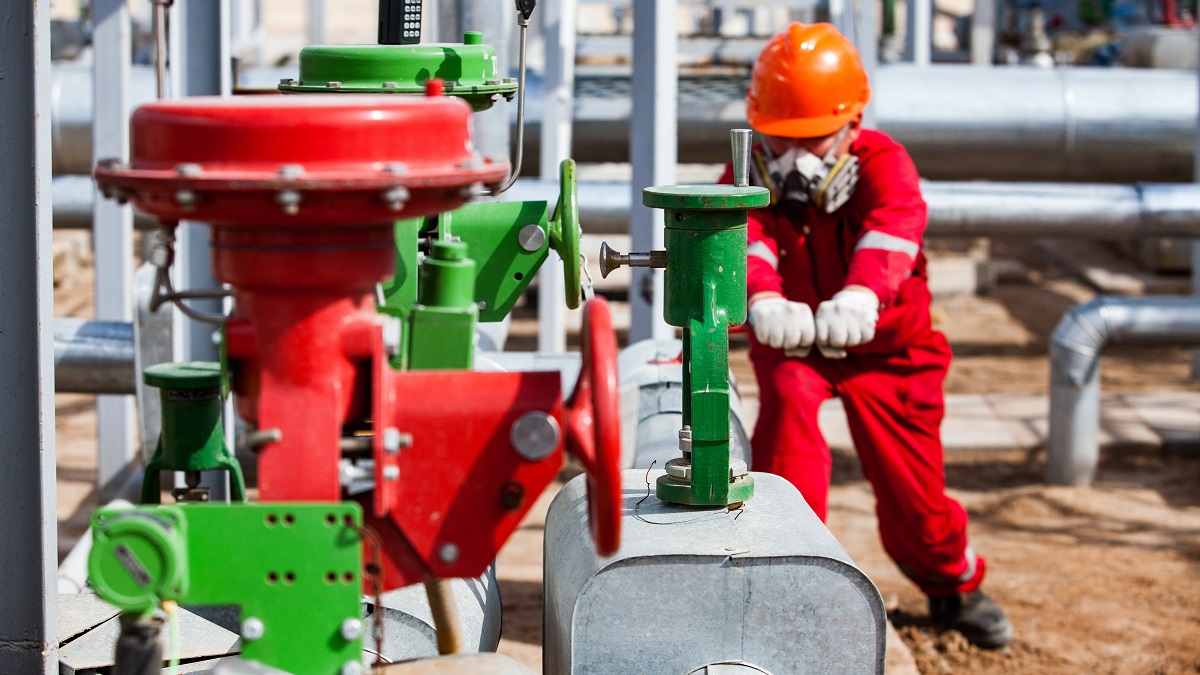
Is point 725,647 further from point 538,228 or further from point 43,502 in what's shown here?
point 43,502

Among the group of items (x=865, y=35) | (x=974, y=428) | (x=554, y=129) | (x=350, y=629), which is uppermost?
(x=865, y=35)

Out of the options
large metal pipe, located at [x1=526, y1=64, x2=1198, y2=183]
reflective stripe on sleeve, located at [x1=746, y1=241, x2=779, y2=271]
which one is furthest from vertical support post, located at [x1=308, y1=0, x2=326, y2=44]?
reflective stripe on sleeve, located at [x1=746, y1=241, x2=779, y2=271]

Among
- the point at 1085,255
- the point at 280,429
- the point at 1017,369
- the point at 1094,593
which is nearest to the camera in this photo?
the point at 280,429

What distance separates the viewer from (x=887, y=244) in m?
3.06

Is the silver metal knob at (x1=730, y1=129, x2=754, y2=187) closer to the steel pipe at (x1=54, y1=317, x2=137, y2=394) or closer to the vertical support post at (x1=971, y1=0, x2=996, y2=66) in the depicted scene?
the steel pipe at (x1=54, y1=317, x2=137, y2=394)

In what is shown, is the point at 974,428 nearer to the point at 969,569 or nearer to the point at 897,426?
the point at 969,569

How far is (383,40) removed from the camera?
93.2 inches

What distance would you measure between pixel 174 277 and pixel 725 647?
2351 mm

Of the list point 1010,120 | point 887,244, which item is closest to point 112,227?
point 887,244

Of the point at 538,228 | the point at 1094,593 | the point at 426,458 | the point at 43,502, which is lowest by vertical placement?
the point at 1094,593

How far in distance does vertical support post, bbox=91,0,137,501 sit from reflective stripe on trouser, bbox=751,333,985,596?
83.0 inches

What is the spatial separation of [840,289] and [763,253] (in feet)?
0.85

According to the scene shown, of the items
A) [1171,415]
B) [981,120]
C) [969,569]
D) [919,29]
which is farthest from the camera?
[919,29]

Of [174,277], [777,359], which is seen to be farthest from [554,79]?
[777,359]
